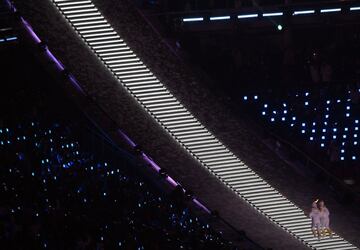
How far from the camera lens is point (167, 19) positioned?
35.7 ft

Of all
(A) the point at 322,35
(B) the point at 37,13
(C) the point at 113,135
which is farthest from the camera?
(A) the point at 322,35

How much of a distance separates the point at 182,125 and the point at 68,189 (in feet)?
5.70

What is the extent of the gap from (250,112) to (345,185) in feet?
5.49

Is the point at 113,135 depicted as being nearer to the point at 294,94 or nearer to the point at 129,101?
the point at 129,101

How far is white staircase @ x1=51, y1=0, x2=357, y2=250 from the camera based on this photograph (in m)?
10.4

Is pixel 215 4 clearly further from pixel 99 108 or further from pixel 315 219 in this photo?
pixel 315 219

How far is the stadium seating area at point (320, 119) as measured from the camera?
11.6m

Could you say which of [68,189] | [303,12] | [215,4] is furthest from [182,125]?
[303,12]

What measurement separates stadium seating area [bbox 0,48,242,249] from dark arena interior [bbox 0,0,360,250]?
0.06 ft

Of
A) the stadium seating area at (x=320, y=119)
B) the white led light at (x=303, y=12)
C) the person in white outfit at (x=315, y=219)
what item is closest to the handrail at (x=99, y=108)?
the person in white outfit at (x=315, y=219)

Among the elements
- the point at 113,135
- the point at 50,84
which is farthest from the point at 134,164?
the point at 50,84

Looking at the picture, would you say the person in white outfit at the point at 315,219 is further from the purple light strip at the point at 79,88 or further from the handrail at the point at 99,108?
the purple light strip at the point at 79,88

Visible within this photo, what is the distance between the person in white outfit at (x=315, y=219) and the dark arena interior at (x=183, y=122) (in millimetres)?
17

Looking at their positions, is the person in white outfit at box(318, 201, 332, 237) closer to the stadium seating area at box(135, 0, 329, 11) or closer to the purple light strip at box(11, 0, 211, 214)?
the purple light strip at box(11, 0, 211, 214)
